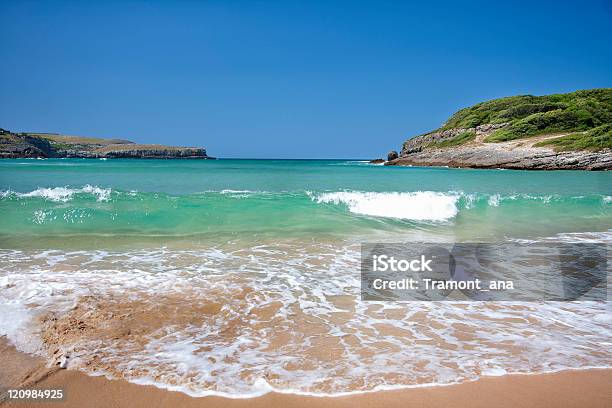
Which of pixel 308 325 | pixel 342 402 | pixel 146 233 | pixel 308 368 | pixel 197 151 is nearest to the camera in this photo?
pixel 342 402

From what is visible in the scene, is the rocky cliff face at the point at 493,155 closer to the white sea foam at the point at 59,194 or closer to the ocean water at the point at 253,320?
the ocean water at the point at 253,320

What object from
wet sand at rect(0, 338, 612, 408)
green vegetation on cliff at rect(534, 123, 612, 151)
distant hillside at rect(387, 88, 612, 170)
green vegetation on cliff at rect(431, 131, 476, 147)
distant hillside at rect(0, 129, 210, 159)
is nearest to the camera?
wet sand at rect(0, 338, 612, 408)

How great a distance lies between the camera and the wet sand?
2775 millimetres

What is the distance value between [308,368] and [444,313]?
2.25 metres

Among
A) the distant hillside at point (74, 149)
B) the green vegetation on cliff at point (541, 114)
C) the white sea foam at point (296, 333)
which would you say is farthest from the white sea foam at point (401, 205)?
the distant hillside at point (74, 149)

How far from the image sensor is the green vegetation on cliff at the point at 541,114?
64188 millimetres

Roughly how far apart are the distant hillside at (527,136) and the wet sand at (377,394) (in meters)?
56.7

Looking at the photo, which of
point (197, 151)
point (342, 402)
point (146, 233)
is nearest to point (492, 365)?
point (342, 402)

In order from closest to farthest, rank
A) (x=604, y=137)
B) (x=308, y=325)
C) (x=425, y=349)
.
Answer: (x=425, y=349)
(x=308, y=325)
(x=604, y=137)

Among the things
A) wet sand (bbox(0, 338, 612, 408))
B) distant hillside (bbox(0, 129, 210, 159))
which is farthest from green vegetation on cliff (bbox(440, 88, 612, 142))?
distant hillside (bbox(0, 129, 210, 159))

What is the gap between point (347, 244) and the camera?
894cm

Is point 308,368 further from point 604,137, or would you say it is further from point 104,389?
point 604,137

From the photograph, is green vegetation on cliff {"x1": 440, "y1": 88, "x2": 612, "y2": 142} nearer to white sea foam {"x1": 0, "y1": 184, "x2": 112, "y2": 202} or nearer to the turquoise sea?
the turquoise sea

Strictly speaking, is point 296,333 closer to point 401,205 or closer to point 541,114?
point 401,205
